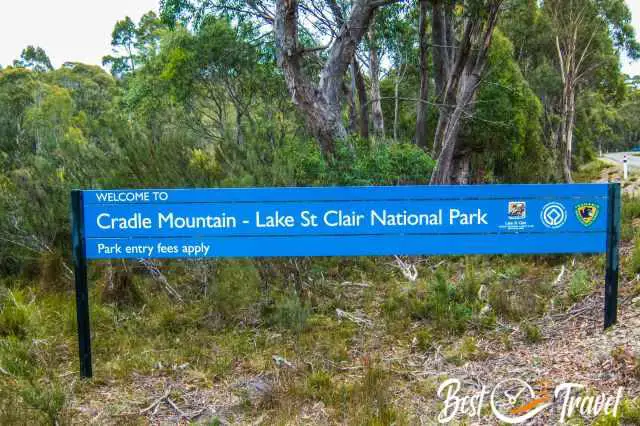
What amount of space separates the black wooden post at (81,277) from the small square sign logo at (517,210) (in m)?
2.88

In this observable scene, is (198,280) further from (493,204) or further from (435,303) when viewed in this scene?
(493,204)

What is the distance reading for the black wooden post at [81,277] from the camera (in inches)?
156

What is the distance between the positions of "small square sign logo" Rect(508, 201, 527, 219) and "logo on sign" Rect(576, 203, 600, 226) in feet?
1.18

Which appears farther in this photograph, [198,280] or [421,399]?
[198,280]

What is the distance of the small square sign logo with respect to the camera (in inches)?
156

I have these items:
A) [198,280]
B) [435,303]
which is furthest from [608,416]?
[198,280]

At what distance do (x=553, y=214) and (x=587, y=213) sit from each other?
0.77 feet

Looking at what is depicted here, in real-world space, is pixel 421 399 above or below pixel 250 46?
below

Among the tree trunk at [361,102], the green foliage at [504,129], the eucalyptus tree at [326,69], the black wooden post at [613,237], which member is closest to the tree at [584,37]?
the green foliage at [504,129]

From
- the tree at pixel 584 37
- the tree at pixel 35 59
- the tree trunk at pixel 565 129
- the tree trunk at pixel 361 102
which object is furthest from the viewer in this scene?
the tree at pixel 35 59

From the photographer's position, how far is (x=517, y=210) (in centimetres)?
398

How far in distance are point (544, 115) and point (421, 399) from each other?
88.8 ft

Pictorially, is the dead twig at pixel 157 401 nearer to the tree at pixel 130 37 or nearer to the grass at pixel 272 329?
the grass at pixel 272 329

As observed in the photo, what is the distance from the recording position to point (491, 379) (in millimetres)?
3791
